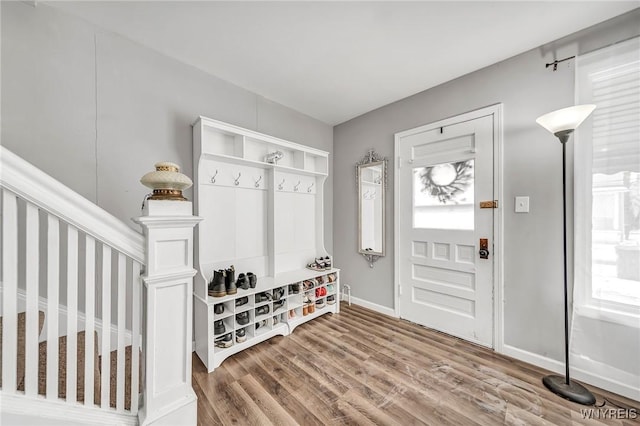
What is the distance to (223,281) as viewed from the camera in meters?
2.07

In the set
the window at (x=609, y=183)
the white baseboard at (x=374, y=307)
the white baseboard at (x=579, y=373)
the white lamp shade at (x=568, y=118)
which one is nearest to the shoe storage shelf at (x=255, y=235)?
the white baseboard at (x=374, y=307)

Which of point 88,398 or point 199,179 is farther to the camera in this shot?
point 199,179

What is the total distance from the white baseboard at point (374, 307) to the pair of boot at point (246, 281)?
155 centimetres

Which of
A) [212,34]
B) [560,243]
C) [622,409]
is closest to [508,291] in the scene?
[560,243]

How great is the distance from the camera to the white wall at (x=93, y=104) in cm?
150

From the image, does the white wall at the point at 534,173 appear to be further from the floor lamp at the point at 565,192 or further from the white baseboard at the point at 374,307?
the white baseboard at the point at 374,307

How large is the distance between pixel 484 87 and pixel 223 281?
2.93m

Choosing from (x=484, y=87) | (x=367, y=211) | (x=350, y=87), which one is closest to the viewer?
(x=484, y=87)

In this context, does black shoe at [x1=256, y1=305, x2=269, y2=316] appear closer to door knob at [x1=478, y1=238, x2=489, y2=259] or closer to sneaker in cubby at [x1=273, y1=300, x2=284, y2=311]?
sneaker in cubby at [x1=273, y1=300, x2=284, y2=311]

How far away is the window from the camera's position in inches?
62.2

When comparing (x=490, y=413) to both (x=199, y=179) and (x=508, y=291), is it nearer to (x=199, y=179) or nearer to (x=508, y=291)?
(x=508, y=291)

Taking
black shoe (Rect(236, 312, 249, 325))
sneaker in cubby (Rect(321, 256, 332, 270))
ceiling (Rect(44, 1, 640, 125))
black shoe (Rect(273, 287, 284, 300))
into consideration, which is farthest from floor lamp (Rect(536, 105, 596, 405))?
black shoe (Rect(236, 312, 249, 325))

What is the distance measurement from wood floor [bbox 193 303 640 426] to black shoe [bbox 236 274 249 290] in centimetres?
56

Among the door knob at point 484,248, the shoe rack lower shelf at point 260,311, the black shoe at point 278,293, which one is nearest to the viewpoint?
the shoe rack lower shelf at point 260,311
